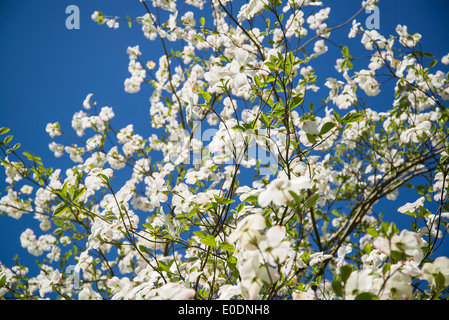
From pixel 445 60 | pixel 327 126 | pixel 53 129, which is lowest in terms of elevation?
pixel 327 126

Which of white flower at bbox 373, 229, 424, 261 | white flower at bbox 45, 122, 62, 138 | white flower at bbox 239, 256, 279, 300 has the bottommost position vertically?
white flower at bbox 239, 256, 279, 300

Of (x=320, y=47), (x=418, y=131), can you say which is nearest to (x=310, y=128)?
(x=418, y=131)

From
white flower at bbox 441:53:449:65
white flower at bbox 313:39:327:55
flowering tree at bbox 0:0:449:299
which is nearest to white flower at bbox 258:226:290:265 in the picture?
flowering tree at bbox 0:0:449:299

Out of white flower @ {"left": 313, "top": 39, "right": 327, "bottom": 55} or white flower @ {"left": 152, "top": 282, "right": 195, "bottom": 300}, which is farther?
white flower @ {"left": 313, "top": 39, "right": 327, "bottom": 55}

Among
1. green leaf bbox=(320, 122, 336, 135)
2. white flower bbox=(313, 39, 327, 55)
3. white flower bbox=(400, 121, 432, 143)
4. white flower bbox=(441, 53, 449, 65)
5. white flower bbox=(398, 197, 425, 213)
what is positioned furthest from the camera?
white flower bbox=(313, 39, 327, 55)

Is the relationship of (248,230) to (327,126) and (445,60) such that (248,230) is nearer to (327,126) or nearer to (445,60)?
(327,126)

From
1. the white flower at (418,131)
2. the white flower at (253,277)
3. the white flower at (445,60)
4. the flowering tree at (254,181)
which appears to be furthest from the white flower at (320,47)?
the white flower at (253,277)

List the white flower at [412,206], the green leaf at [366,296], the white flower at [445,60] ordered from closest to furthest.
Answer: the green leaf at [366,296] < the white flower at [412,206] < the white flower at [445,60]

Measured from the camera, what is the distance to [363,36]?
6.90 feet

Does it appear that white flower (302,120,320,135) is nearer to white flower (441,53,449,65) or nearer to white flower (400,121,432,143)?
white flower (400,121,432,143)

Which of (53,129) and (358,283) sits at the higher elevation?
(53,129)

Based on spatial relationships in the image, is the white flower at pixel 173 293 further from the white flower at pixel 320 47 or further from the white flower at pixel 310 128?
the white flower at pixel 320 47
